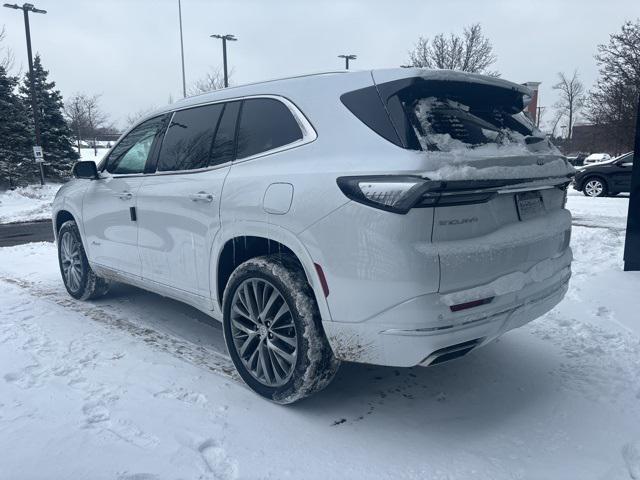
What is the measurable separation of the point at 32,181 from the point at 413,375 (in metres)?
27.9

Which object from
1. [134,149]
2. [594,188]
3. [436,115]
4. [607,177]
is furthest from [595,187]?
[436,115]

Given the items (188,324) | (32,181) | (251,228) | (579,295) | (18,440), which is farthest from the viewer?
(32,181)

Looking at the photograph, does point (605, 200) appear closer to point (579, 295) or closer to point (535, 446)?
point (579, 295)

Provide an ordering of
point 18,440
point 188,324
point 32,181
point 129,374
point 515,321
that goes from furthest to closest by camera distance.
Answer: point 32,181, point 188,324, point 129,374, point 515,321, point 18,440

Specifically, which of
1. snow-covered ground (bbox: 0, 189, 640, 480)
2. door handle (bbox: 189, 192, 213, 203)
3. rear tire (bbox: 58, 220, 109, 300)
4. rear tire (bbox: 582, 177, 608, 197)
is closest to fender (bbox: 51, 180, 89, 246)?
rear tire (bbox: 58, 220, 109, 300)

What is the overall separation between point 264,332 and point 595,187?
15.3m

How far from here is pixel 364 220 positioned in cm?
248

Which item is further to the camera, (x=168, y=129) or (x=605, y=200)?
(x=605, y=200)

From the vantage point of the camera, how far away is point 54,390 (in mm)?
3172

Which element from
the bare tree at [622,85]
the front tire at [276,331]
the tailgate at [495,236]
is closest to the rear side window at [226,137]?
the front tire at [276,331]

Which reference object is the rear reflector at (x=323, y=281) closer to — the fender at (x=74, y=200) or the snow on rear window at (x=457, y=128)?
the snow on rear window at (x=457, y=128)

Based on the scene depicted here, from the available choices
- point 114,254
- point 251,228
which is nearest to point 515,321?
point 251,228

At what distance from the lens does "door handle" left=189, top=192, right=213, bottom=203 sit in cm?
339

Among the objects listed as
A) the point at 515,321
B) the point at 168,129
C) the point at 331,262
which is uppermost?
the point at 168,129
